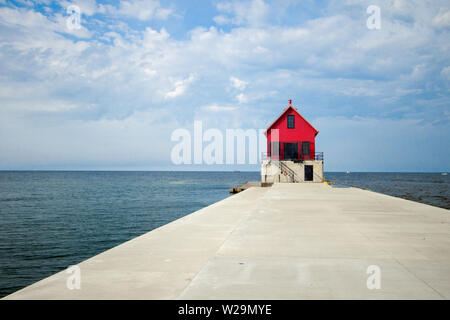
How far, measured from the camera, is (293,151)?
44.0 m

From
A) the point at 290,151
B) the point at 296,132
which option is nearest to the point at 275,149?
the point at 290,151

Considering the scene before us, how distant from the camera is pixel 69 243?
58.1 ft

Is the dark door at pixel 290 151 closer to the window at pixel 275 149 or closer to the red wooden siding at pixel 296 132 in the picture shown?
the red wooden siding at pixel 296 132

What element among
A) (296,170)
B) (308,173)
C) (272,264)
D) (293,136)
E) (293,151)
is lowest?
(272,264)

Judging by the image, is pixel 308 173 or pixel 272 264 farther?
pixel 308 173

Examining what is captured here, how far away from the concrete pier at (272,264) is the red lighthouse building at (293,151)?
3206 centimetres

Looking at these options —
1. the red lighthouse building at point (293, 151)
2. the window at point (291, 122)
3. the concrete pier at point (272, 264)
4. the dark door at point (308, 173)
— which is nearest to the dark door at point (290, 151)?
the red lighthouse building at point (293, 151)

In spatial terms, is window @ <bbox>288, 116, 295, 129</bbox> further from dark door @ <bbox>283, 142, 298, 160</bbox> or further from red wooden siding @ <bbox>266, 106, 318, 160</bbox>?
dark door @ <bbox>283, 142, 298, 160</bbox>

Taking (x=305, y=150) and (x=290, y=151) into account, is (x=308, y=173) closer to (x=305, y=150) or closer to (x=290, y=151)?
(x=305, y=150)

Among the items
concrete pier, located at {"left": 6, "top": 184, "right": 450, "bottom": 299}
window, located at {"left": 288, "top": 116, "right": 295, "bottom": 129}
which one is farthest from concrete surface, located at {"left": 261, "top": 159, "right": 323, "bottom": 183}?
concrete pier, located at {"left": 6, "top": 184, "right": 450, "bottom": 299}

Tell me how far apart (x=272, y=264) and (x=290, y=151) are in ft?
127
